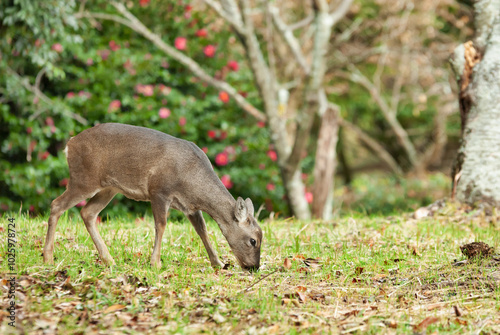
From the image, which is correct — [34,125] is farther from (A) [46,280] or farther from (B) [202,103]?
(A) [46,280]

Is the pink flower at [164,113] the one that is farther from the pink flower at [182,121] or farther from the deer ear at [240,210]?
the deer ear at [240,210]

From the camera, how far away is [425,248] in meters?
5.84

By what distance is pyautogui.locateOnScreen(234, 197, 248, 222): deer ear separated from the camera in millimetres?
4930

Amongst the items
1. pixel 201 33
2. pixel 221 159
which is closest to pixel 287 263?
pixel 221 159

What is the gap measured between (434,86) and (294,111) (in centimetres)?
539

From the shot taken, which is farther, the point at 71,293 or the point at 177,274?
the point at 177,274

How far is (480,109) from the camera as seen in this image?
7.59 meters

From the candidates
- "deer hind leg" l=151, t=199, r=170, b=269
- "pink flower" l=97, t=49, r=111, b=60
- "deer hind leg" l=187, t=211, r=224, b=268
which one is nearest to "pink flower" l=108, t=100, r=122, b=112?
"pink flower" l=97, t=49, r=111, b=60

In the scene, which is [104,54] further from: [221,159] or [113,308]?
[113,308]

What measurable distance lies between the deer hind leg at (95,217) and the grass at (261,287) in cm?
10

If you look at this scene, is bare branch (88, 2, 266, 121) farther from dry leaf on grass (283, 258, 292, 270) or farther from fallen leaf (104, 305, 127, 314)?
fallen leaf (104, 305, 127, 314)

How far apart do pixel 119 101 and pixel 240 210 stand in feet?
19.4

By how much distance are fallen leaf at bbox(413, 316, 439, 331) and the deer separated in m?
1.60

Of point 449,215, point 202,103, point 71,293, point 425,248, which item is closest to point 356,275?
point 425,248
